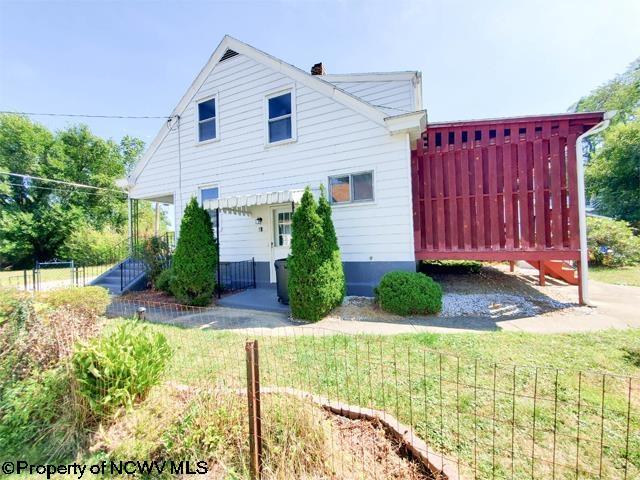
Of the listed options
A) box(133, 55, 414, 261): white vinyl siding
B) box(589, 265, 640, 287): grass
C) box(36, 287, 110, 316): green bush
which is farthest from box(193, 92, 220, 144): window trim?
box(589, 265, 640, 287): grass

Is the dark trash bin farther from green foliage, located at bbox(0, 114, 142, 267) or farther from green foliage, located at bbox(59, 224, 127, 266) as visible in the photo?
green foliage, located at bbox(0, 114, 142, 267)

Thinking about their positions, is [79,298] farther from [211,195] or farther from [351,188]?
[351,188]

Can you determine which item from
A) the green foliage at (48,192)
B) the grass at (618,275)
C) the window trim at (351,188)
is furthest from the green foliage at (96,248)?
the grass at (618,275)

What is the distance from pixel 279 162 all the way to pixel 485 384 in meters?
7.80

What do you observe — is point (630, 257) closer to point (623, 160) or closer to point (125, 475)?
point (623, 160)

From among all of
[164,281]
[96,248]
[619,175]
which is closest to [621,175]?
[619,175]

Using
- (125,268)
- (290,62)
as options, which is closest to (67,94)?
(125,268)

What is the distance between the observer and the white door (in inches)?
350

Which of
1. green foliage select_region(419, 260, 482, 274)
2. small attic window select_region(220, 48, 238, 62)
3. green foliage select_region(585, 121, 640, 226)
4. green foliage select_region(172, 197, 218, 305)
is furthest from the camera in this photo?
green foliage select_region(585, 121, 640, 226)

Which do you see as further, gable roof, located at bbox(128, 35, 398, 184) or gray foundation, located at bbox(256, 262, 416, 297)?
gable roof, located at bbox(128, 35, 398, 184)

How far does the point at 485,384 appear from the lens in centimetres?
298

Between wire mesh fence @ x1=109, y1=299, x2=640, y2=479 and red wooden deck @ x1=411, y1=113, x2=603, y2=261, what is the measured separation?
4.33 m

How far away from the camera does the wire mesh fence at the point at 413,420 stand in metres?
1.90

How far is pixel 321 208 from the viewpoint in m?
6.36
